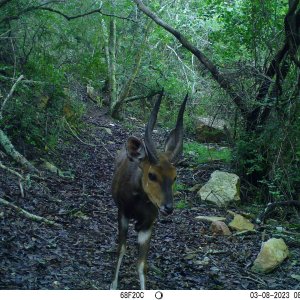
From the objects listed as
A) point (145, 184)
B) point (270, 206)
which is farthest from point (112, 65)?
point (145, 184)

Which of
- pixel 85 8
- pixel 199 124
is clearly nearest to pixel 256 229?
pixel 85 8

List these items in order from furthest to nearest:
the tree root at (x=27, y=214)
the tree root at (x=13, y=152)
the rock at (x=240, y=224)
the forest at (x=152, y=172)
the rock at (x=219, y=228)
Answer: the tree root at (x=13, y=152)
the rock at (x=240, y=224)
the rock at (x=219, y=228)
the tree root at (x=27, y=214)
the forest at (x=152, y=172)

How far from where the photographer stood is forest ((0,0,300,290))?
212 inches

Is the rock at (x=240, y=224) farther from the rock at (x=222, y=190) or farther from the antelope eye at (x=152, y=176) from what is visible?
the antelope eye at (x=152, y=176)

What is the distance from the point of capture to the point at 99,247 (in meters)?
6.40

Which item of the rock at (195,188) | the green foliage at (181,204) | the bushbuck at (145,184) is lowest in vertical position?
the green foliage at (181,204)

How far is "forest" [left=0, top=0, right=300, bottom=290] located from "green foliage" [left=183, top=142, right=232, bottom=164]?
0.17ft

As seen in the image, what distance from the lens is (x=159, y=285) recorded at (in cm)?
543

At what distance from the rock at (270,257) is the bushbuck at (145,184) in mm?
1542

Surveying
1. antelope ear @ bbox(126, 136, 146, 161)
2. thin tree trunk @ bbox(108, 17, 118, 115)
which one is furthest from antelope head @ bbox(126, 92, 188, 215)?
thin tree trunk @ bbox(108, 17, 118, 115)

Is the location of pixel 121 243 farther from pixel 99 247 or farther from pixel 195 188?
pixel 195 188

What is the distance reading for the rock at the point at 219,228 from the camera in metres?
7.34

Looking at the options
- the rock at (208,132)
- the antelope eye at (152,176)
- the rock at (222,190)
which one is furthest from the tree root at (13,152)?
the rock at (208,132)

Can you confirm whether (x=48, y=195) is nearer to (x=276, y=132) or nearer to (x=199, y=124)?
(x=276, y=132)
